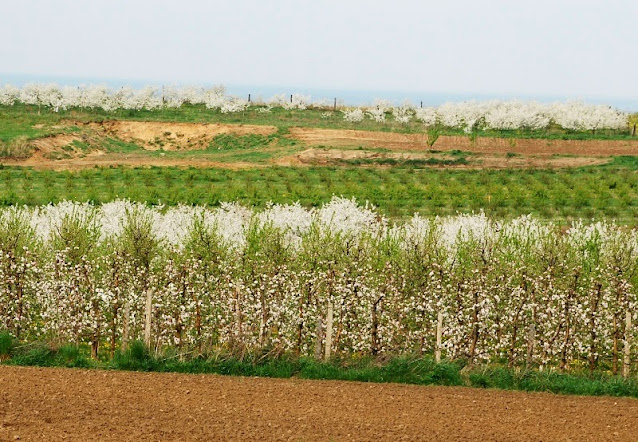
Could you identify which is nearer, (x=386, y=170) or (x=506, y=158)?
(x=386, y=170)

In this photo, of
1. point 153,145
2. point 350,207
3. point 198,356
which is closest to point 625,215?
point 350,207

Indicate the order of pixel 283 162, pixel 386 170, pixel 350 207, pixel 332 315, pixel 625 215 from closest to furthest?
1. pixel 332 315
2. pixel 350 207
3. pixel 625 215
4. pixel 386 170
5. pixel 283 162

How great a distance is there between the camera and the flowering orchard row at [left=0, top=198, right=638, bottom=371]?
2450 cm

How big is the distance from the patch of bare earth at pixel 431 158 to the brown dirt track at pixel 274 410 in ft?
192

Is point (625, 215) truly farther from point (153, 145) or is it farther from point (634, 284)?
point (153, 145)

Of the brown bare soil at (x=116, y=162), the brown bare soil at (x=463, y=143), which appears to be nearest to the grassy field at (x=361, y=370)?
the brown bare soil at (x=116, y=162)

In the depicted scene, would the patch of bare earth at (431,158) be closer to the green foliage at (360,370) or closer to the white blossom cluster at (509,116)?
the white blossom cluster at (509,116)

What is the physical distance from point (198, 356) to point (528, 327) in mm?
9534

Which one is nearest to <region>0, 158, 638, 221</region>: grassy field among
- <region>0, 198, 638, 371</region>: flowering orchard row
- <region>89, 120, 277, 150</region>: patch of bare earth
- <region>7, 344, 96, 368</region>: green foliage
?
<region>89, 120, 277, 150</region>: patch of bare earth

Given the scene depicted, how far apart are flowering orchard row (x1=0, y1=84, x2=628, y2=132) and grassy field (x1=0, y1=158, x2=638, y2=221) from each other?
28814 mm

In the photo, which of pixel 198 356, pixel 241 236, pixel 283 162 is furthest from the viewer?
pixel 283 162

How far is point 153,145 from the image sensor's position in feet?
297

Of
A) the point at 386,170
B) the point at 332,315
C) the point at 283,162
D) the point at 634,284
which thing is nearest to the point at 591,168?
the point at 386,170

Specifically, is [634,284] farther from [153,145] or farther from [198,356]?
[153,145]
